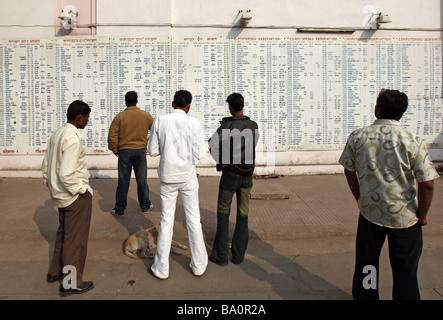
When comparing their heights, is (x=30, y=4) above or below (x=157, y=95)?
above

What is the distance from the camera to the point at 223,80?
25.2ft

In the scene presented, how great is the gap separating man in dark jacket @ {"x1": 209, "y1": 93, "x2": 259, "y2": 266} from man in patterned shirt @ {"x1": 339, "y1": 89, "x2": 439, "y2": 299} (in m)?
1.33

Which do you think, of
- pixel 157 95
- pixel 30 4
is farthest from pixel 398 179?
pixel 30 4

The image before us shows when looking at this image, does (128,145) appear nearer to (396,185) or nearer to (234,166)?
(234,166)

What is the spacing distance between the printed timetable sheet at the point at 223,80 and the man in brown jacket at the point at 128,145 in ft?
7.94

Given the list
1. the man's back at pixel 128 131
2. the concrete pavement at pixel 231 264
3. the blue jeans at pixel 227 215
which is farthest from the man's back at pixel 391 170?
the man's back at pixel 128 131

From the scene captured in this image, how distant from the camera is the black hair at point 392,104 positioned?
256 cm

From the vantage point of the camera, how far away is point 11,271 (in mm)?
3719

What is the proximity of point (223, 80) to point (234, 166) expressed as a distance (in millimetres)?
4346

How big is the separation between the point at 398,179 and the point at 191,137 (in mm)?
1900

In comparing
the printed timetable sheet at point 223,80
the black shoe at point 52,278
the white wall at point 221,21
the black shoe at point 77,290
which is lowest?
the black shoe at point 77,290

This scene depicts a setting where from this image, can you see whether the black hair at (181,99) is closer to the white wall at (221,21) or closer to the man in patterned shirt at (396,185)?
the man in patterned shirt at (396,185)

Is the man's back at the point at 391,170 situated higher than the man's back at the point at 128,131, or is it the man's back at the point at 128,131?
the man's back at the point at 128,131
